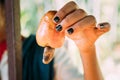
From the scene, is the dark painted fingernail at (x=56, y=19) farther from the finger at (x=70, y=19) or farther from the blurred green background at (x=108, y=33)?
the blurred green background at (x=108, y=33)

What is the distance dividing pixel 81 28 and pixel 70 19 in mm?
18

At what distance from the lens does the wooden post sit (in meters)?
0.29

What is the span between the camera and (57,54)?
484mm

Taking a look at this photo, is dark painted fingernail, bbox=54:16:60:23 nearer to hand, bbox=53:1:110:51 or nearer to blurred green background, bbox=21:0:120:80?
hand, bbox=53:1:110:51

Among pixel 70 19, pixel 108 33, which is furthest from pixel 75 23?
pixel 108 33

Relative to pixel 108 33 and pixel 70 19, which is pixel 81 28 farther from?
pixel 108 33

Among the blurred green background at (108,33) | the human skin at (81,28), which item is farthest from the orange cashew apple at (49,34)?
the blurred green background at (108,33)

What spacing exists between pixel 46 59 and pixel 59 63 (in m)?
0.21

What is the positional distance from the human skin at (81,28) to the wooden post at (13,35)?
2.7 inches

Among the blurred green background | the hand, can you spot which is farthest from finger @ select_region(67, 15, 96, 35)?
the blurred green background

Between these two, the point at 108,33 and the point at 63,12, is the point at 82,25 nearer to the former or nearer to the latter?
the point at 63,12

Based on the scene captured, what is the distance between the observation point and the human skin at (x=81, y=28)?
25cm

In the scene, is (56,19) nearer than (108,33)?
Yes

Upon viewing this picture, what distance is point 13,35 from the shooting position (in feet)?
0.97
